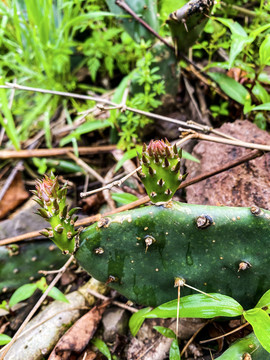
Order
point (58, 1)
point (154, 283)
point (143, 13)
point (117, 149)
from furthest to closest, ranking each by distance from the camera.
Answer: point (58, 1) < point (117, 149) < point (143, 13) < point (154, 283)

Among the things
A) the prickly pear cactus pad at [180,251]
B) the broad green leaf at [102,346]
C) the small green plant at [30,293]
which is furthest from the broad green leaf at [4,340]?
A: the prickly pear cactus pad at [180,251]

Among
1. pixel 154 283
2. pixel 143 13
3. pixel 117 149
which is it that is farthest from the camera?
pixel 117 149

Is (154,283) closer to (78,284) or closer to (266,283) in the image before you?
(266,283)

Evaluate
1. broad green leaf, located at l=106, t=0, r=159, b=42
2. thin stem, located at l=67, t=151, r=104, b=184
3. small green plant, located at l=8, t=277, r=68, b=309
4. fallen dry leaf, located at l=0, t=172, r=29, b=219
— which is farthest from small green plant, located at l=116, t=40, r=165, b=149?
small green plant, located at l=8, t=277, r=68, b=309

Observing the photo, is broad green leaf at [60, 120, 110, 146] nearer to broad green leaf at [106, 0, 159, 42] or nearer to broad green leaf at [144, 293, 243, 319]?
broad green leaf at [106, 0, 159, 42]

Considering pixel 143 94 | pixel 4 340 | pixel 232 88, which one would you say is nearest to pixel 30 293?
pixel 4 340

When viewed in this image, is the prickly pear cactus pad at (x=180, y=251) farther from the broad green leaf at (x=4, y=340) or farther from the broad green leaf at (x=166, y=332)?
the broad green leaf at (x=4, y=340)

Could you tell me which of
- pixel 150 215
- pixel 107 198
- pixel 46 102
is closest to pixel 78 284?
pixel 107 198
